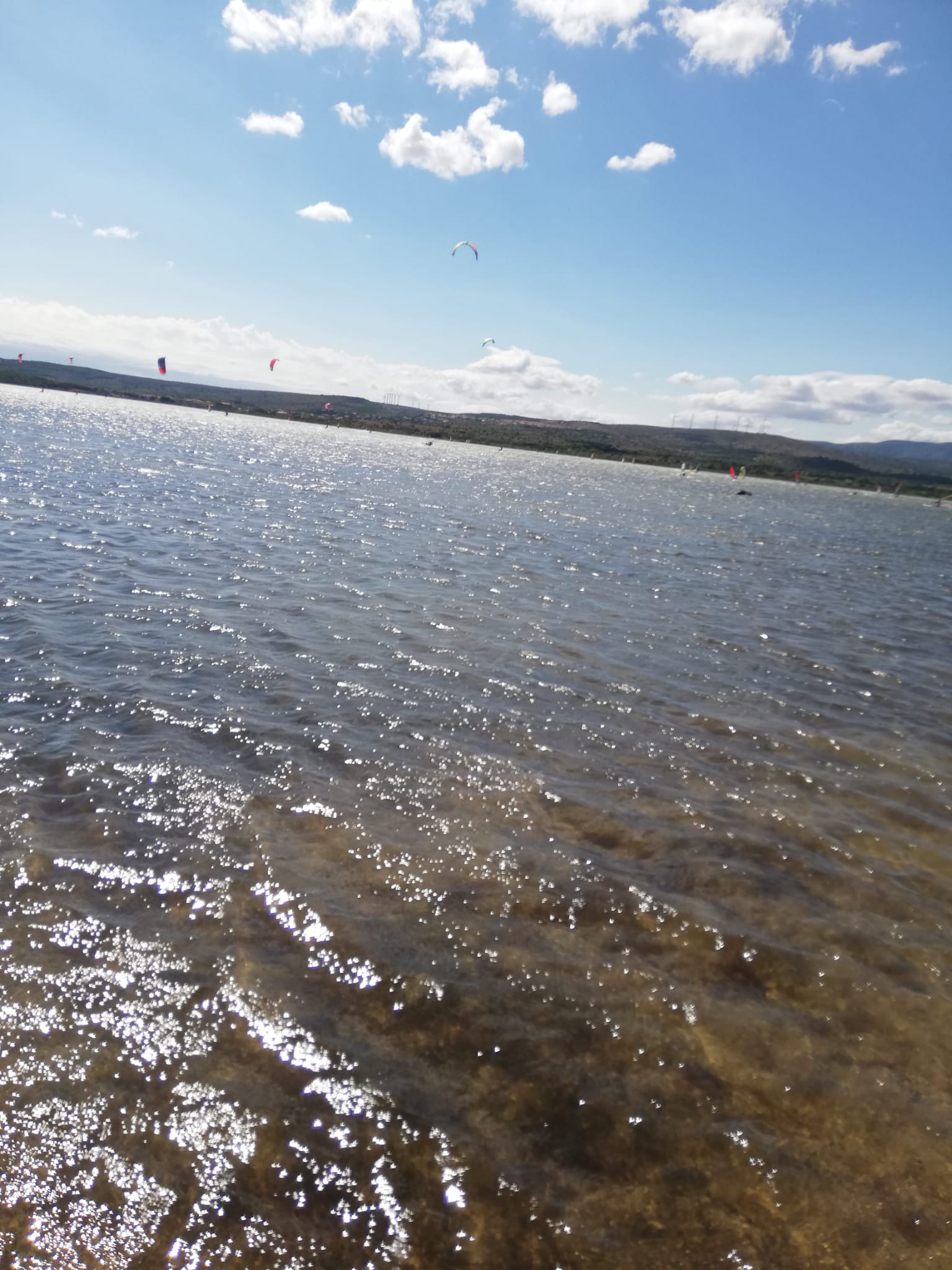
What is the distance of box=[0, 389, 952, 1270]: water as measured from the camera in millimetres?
4035

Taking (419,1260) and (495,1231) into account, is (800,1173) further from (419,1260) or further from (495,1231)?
(419,1260)

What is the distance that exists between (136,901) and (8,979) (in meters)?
1.08

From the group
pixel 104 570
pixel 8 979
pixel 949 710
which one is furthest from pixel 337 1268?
pixel 104 570

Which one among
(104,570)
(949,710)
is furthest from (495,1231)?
(104,570)

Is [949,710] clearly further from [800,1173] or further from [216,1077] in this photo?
[216,1077]

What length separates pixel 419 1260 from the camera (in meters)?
3.79

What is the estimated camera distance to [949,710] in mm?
13492

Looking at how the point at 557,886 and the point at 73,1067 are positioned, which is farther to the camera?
the point at 557,886

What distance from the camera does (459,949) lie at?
5.99 m

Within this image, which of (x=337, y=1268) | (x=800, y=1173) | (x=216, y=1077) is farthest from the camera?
(x=216, y=1077)

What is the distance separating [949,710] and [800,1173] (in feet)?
38.6

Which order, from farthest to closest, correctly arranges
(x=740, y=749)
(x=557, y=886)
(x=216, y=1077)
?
(x=740, y=749)
(x=557, y=886)
(x=216, y=1077)

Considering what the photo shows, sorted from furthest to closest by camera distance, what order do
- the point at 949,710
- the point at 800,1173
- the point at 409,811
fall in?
the point at 949,710 → the point at 409,811 → the point at 800,1173

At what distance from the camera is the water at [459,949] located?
13.2 feet
